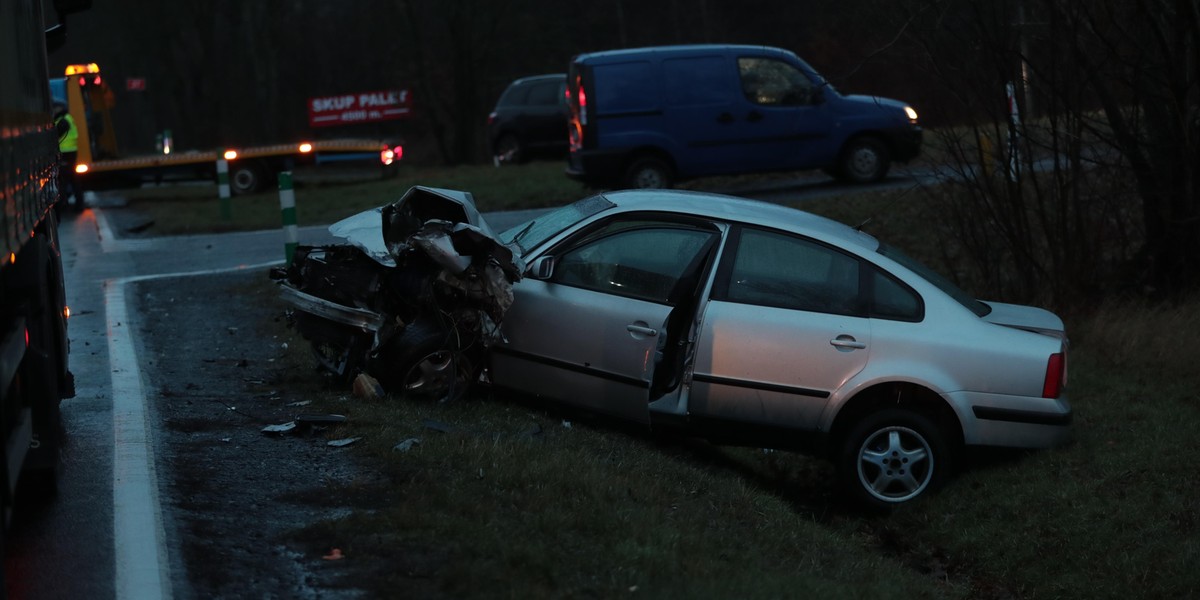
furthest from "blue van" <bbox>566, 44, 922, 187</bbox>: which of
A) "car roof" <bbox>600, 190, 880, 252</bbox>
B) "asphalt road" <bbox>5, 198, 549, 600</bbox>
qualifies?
"car roof" <bbox>600, 190, 880, 252</bbox>

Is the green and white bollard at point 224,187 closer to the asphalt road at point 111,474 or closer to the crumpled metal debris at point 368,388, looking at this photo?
the asphalt road at point 111,474

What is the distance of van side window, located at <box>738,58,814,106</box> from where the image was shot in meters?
17.5

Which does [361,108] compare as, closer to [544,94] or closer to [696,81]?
[544,94]

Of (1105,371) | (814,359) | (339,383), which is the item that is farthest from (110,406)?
(1105,371)

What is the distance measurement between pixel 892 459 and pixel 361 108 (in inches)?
1523

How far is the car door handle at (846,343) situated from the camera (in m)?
6.93

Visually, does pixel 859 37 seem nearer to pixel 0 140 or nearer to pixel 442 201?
pixel 442 201

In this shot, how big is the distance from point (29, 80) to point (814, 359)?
4.16m

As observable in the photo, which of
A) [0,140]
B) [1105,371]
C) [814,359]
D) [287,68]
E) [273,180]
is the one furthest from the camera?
[287,68]

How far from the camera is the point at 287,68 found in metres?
58.8

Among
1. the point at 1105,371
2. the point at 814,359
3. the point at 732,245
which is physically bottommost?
the point at 1105,371

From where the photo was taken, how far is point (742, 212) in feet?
24.1

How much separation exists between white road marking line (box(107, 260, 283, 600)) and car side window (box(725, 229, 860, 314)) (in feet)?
10.1

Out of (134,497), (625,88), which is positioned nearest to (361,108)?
(625,88)
